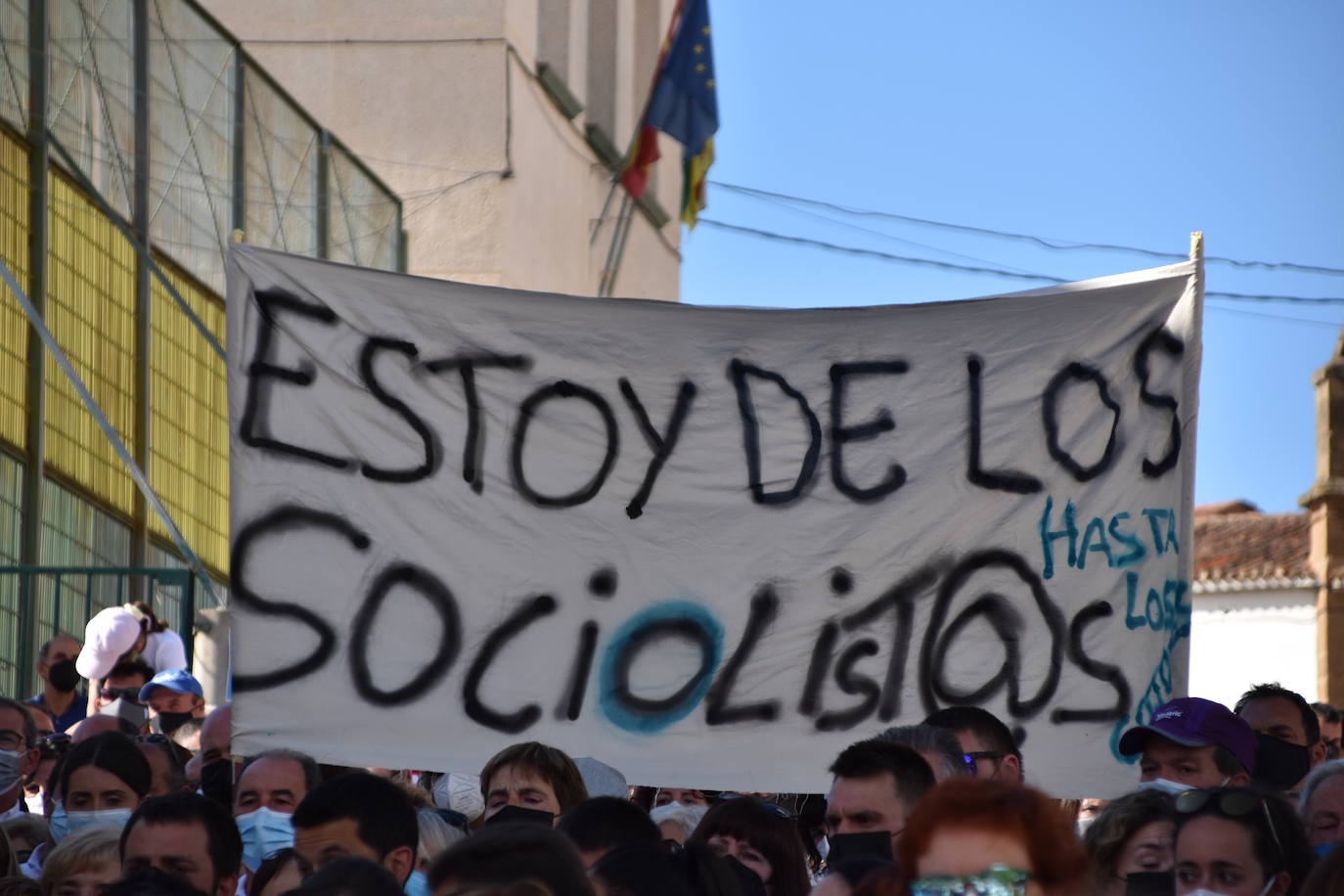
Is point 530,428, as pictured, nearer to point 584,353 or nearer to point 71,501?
point 584,353

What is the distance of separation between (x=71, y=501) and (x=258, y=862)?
718cm

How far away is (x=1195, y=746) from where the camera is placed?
20.4 feet

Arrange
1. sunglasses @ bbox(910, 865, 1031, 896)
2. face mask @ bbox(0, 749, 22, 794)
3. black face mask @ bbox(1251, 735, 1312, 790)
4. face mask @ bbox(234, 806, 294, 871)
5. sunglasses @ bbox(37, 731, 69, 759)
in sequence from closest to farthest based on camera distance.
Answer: sunglasses @ bbox(910, 865, 1031, 896) < face mask @ bbox(234, 806, 294, 871) < black face mask @ bbox(1251, 735, 1312, 790) < face mask @ bbox(0, 749, 22, 794) < sunglasses @ bbox(37, 731, 69, 759)

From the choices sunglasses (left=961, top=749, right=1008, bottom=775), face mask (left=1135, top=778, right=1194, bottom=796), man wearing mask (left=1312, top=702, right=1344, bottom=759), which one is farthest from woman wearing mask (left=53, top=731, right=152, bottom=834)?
man wearing mask (left=1312, top=702, right=1344, bottom=759)

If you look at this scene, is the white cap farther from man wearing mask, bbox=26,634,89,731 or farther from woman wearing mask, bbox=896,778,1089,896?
woman wearing mask, bbox=896,778,1089,896

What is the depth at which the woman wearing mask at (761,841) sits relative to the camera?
563 centimetres

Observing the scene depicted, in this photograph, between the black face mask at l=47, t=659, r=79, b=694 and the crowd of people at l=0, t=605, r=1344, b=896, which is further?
Answer: the black face mask at l=47, t=659, r=79, b=694

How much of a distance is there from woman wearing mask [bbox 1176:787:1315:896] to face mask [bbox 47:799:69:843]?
3270 mm

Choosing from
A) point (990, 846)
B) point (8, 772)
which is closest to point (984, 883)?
point (990, 846)

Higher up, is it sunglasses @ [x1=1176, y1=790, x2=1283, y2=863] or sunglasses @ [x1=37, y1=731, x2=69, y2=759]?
sunglasses @ [x1=1176, y1=790, x2=1283, y2=863]

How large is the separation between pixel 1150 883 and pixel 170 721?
4494mm

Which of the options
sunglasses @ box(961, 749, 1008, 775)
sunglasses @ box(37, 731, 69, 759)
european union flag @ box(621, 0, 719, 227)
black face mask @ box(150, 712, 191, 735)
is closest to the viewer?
sunglasses @ box(961, 749, 1008, 775)

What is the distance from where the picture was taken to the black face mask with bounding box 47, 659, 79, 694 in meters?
9.47

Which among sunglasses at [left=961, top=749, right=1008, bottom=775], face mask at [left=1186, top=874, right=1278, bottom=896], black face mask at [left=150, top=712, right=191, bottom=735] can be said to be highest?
sunglasses at [left=961, top=749, right=1008, bottom=775]
